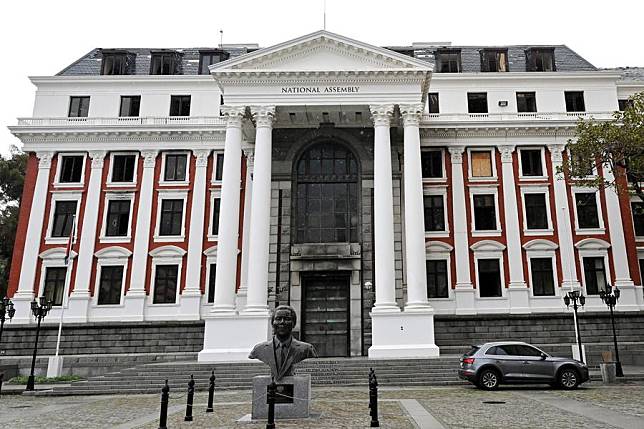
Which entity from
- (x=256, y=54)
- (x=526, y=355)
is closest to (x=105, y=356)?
(x=256, y=54)

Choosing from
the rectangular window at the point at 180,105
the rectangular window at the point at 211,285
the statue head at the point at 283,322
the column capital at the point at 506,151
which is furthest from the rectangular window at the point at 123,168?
the statue head at the point at 283,322

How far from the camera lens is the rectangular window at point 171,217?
108ft

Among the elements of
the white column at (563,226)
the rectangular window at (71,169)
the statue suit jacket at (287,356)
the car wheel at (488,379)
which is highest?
the rectangular window at (71,169)

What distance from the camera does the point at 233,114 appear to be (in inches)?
1132

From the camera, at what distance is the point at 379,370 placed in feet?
72.2

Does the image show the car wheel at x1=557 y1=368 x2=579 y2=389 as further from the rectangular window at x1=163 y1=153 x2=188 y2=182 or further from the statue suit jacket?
the rectangular window at x1=163 y1=153 x2=188 y2=182

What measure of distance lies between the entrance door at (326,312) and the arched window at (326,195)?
2456 millimetres

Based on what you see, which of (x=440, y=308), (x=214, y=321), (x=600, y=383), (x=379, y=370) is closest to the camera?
(x=600, y=383)

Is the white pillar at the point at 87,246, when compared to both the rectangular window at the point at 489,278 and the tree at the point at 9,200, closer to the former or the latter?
the tree at the point at 9,200

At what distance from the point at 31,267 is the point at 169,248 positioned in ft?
28.3

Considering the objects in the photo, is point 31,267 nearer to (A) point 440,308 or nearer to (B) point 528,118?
(A) point 440,308

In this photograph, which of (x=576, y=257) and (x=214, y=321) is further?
(x=576, y=257)

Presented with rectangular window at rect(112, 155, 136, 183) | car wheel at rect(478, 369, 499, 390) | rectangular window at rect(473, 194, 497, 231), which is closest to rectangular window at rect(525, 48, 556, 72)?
rectangular window at rect(473, 194, 497, 231)

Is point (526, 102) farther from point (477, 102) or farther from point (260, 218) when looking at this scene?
point (260, 218)
